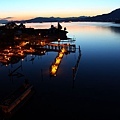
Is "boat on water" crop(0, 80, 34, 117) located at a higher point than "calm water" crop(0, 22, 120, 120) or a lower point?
higher

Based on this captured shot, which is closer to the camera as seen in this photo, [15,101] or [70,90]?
[15,101]

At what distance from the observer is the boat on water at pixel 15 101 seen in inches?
1147

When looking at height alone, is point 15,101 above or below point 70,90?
above

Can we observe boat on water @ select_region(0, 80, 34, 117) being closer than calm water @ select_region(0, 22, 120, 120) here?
Yes

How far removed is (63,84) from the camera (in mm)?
42812

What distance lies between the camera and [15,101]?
102ft

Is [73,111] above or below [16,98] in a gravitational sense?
below

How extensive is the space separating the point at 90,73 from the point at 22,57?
25.3 meters

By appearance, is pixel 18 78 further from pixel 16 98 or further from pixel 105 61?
pixel 105 61

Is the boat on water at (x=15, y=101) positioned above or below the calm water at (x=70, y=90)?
above

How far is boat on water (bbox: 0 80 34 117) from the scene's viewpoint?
29.1 meters

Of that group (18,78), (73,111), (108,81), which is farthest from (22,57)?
(73,111)

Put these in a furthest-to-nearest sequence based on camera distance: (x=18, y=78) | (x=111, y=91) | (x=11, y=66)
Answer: (x=11, y=66)
(x=18, y=78)
(x=111, y=91)

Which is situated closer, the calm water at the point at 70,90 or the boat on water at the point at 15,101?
the boat on water at the point at 15,101
